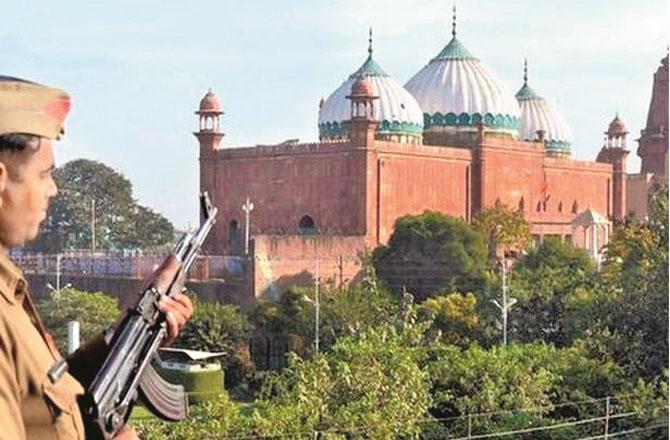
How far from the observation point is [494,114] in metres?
15.5

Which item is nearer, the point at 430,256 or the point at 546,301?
the point at 546,301

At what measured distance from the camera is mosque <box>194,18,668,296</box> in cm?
1380

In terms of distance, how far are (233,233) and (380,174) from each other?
8.14 ft

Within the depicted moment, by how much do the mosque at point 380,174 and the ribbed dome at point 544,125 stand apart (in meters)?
0.41

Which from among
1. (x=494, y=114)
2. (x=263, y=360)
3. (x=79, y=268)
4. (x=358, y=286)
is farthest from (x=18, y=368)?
(x=494, y=114)

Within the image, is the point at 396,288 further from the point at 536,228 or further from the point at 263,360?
the point at 536,228

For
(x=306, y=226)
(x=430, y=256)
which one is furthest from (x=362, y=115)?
(x=430, y=256)

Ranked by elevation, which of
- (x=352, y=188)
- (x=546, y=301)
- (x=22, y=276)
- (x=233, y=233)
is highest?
(x=352, y=188)

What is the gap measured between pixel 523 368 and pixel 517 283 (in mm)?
4173

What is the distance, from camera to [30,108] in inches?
26.6

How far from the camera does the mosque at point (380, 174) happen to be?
13805 millimetres

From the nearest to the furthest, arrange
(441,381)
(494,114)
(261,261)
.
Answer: (441,381)
(261,261)
(494,114)

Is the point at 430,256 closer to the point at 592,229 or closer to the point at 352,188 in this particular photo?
the point at 352,188

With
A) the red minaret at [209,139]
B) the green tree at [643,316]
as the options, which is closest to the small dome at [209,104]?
the red minaret at [209,139]
